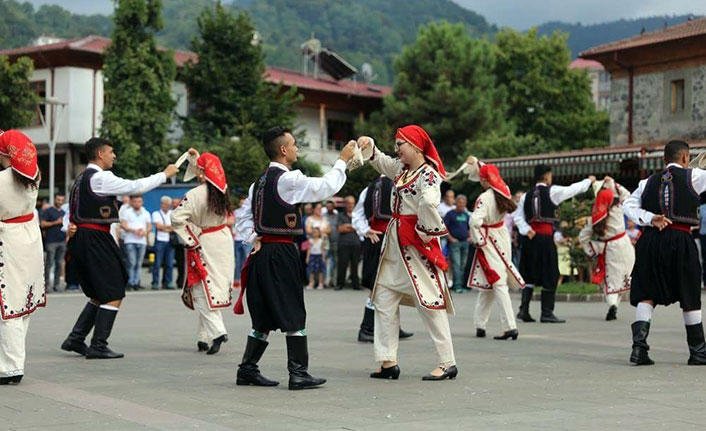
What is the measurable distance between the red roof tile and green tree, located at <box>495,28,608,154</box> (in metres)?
22.9

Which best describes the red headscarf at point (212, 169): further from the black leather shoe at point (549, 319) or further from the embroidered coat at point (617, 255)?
the embroidered coat at point (617, 255)

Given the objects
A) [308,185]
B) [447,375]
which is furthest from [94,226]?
[447,375]

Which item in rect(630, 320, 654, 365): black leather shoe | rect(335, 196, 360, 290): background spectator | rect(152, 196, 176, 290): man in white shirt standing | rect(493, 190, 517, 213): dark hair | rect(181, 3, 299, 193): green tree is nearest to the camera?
rect(630, 320, 654, 365): black leather shoe

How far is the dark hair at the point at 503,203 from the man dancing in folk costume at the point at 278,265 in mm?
4818

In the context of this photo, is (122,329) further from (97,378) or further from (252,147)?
(252,147)

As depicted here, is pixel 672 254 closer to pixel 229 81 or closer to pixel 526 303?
pixel 526 303

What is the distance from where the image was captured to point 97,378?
9242 mm

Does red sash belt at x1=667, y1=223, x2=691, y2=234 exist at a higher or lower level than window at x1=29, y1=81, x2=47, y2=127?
lower

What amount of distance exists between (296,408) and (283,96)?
40.6m

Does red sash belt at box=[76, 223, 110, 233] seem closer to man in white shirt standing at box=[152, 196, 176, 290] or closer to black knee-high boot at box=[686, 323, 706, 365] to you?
black knee-high boot at box=[686, 323, 706, 365]

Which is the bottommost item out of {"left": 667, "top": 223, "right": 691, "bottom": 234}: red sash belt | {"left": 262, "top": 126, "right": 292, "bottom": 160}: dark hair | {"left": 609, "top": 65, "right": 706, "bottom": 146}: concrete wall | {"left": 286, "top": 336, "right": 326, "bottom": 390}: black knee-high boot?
{"left": 286, "top": 336, "right": 326, "bottom": 390}: black knee-high boot

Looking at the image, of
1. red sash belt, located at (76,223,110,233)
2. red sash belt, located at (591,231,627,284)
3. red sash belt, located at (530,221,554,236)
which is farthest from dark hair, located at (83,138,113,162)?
red sash belt, located at (591,231,627,284)

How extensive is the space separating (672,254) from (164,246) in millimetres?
15195

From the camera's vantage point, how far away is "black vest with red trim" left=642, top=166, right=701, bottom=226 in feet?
33.7
